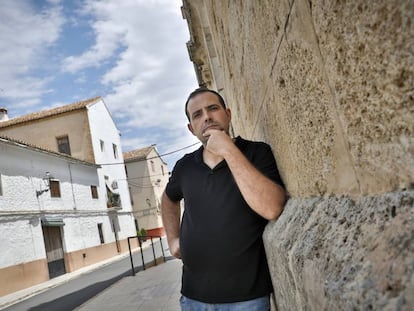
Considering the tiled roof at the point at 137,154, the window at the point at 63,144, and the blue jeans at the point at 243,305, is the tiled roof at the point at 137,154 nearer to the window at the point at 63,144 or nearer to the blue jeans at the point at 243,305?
the window at the point at 63,144

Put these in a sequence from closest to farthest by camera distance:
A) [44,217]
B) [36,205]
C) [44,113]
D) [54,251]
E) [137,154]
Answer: [36,205] → [44,217] → [54,251] → [44,113] → [137,154]

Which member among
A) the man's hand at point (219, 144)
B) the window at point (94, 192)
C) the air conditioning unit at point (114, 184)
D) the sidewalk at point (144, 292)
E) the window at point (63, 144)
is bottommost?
the sidewalk at point (144, 292)

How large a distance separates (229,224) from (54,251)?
17.3 meters

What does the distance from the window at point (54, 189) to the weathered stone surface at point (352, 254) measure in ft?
60.9

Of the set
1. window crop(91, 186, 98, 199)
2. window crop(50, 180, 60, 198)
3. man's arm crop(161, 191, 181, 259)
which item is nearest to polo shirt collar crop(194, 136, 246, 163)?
man's arm crop(161, 191, 181, 259)

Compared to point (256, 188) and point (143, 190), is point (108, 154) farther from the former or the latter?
point (256, 188)

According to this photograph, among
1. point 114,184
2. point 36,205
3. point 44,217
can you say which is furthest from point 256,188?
point 114,184

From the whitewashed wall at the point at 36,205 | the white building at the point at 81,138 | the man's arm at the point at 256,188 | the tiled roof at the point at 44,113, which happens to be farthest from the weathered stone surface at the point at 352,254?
the tiled roof at the point at 44,113

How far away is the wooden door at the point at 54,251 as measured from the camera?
15.7m

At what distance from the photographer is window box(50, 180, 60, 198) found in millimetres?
17578

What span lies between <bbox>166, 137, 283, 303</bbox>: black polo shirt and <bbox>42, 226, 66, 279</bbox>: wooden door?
16.4 m

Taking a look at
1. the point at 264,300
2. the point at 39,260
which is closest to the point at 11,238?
the point at 39,260

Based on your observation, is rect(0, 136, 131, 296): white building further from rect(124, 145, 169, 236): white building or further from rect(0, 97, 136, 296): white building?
rect(124, 145, 169, 236): white building

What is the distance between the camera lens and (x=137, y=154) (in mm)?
35312
